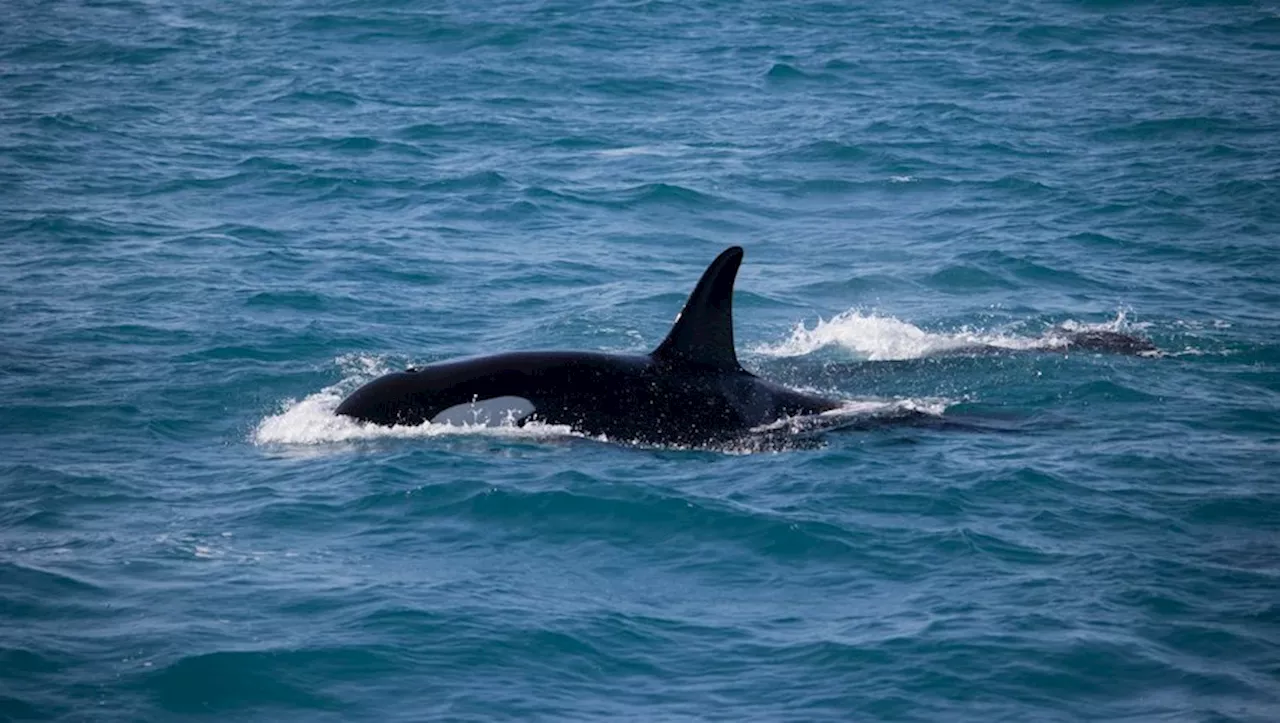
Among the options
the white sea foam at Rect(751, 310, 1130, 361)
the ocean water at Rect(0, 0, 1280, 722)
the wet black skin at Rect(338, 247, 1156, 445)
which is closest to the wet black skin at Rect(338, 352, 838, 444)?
the wet black skin at Rect(338, 247, 1156, 445)

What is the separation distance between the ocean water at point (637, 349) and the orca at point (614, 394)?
0.25 meters

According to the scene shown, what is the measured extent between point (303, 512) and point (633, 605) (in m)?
3.35

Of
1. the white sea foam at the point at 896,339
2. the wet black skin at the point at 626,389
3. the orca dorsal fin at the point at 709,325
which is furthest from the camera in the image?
the white sea foam at the point at 896,339

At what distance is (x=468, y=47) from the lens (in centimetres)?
3678

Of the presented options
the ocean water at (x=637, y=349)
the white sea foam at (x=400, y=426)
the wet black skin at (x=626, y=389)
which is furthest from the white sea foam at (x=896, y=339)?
the wet black skin at (x=626, y=389)

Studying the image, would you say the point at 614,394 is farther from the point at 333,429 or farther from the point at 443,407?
the point at 333,429

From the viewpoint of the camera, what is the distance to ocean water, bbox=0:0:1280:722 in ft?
35.8

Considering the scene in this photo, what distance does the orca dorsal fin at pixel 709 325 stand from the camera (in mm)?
14703

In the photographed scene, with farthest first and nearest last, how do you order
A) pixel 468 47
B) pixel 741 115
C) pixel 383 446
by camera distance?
1. pixel 468 47
2. pixel 741 115
3. pixel 383 446

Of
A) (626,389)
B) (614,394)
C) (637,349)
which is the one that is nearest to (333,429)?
(614,394)

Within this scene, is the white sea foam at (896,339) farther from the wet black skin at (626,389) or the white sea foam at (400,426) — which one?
the wet black skin at (626,389)

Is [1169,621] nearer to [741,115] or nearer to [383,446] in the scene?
[383,446]

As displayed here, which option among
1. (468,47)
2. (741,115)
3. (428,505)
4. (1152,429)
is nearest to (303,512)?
(428,505)

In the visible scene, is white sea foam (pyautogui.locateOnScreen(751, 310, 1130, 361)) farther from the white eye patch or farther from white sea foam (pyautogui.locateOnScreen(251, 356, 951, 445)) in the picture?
the white eye patch
